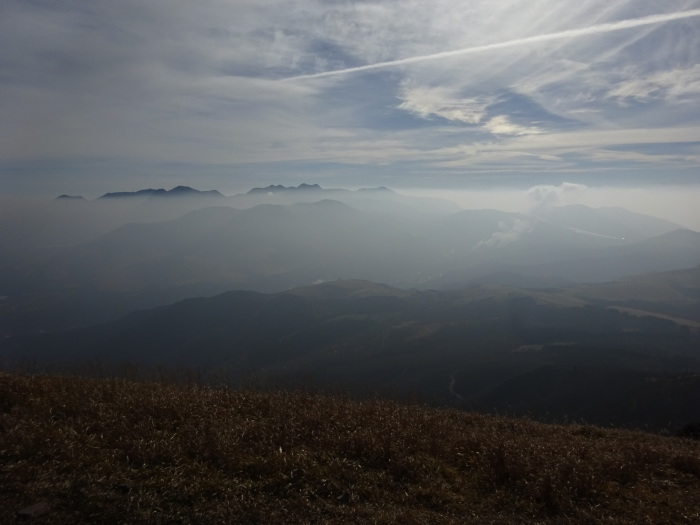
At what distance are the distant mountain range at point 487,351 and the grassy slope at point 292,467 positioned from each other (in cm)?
4637

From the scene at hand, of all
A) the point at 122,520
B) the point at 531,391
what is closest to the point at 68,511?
the point at 122,520

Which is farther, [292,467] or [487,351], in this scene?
[487,351]

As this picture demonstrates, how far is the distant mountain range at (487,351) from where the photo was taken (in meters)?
73.5

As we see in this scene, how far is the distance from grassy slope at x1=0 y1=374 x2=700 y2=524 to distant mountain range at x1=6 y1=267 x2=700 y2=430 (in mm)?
46365

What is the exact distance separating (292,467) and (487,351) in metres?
132

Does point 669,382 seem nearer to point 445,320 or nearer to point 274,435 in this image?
point 274,435

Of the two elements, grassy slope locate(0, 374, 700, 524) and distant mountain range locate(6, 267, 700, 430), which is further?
distant mountain range locate(6, 267, 700, 430)

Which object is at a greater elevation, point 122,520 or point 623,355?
point 122,520

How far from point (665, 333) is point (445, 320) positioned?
67.8 m

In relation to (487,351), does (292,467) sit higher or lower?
higher

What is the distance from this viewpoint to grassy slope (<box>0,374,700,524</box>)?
229 inches

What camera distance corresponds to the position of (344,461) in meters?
7.20

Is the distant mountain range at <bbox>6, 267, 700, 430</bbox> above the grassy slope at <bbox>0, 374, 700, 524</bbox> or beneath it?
beneath

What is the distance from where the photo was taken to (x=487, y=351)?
131 meters
